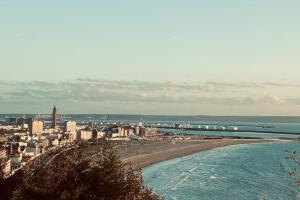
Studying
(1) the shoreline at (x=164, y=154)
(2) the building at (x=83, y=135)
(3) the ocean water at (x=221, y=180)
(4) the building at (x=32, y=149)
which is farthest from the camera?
(2) the building at (x=83, y=135)

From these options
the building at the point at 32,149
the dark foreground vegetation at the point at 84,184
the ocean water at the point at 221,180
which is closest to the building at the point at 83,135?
the building at the point at 32,149

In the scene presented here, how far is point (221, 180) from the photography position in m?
80.3

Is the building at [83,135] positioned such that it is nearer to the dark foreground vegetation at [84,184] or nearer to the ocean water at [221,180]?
the ocean water at [221,180]

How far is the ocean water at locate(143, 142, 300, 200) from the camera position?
Result: 64.4 meters

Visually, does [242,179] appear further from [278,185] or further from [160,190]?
[160,190]

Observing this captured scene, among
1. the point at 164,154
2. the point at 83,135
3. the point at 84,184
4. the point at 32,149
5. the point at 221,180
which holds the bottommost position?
the point at 221,180

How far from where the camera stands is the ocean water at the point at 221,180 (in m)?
64.4

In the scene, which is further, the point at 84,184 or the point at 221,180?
the point at 221,180

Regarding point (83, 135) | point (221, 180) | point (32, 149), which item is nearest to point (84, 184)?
point (221, 180)

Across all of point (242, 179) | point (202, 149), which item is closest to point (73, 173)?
point (242, 179)

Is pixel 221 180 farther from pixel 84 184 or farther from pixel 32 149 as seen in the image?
pixel 84 184


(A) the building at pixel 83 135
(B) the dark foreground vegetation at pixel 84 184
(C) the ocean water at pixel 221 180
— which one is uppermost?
(B) the dark foreground vegetation at pixel 84 184

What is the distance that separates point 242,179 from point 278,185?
8.75 metres

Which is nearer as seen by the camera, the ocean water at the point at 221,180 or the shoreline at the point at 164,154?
the ocean water at the point at 221,180
